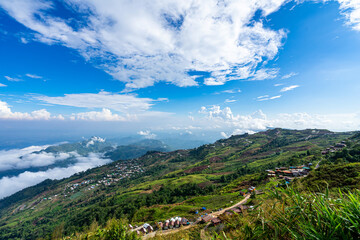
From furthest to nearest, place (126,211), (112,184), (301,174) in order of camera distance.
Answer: (112,184)
(126,211)
(301,174)

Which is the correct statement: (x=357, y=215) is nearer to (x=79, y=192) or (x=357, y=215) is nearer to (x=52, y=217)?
(x=52, y=217)

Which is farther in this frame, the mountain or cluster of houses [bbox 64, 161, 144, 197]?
cluster of houses [bbox 64, 161, 144, 197]

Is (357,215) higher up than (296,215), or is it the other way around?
(357,215)

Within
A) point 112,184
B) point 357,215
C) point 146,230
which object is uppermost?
point 357,215

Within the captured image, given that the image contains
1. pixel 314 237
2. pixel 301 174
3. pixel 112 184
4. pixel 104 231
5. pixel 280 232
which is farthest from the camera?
pixel 112 184

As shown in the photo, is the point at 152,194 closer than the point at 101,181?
Yes

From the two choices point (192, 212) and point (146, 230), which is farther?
point (192, 212)

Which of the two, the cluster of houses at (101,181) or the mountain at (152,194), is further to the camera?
the cluster of houses at (101,181)

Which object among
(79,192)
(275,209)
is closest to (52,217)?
(79,192)

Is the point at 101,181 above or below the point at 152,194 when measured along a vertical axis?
below

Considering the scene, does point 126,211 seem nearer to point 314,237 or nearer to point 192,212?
point 192,212
